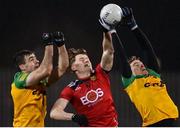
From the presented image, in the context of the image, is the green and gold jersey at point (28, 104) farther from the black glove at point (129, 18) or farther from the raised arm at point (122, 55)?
the black glove at point (129, 18)

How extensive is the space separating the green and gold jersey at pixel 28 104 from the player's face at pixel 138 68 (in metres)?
1.31

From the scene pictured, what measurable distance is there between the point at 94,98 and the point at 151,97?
84 cm

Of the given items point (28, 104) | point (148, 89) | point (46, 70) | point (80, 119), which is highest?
point (46, 70)

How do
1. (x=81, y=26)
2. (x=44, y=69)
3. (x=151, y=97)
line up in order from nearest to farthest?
(x=44, y=69)
(x=151, y=97)
(x=81, y=26)

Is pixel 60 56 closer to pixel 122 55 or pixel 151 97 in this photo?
pixel 122 55

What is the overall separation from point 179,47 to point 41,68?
5.08 metres

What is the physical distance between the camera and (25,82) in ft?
27.6

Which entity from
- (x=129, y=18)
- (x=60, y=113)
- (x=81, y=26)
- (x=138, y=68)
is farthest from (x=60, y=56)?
(x=81, y=26)

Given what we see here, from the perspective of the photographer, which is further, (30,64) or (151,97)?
(151,97)

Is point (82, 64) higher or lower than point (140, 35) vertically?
lower

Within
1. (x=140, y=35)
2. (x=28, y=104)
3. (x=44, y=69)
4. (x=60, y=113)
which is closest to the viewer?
(x=44, y=69)

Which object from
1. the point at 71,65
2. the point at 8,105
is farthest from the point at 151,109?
the point at 8,105

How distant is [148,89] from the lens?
9.08m

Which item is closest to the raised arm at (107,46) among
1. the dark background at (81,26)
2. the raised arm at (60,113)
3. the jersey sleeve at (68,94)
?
the jersey sleeve at (68,94)
